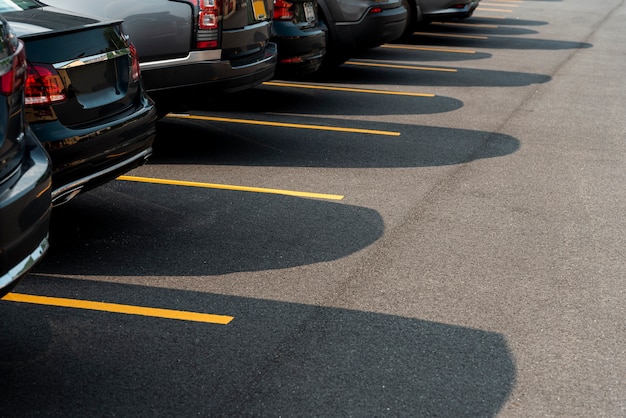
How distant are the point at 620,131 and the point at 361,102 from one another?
293cm

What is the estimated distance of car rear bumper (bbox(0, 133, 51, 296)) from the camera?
3.68m

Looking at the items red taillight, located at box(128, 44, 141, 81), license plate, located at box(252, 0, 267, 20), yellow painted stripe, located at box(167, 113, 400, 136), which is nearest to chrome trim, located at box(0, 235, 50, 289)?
red taillight, located at box(128, 44, 141, 81)

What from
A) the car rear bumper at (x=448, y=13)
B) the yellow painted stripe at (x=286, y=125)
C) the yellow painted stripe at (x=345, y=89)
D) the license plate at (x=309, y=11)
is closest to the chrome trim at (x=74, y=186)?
the yellow painted stripe at (x=286, y=125)

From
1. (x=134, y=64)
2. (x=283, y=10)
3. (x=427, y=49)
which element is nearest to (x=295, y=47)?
(x=283, y=10)

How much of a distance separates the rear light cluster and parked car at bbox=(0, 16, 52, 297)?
353 centimetres

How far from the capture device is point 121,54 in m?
5.77

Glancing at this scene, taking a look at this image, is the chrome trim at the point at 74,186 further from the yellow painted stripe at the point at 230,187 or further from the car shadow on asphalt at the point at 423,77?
the car shadow on asphalt at the point at 423,77

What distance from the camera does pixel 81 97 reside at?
17.8ft

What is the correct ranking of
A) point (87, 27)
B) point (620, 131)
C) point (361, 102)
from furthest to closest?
point (361, 102)
point (620, 131)
point (87, 27)

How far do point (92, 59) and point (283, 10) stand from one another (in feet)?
14.6

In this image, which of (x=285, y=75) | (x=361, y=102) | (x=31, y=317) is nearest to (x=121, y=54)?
(x=31, y=317)

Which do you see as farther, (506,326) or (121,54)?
(121,54)

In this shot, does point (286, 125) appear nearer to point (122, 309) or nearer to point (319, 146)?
point (319, 146)

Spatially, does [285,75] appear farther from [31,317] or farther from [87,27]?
[31,317]
